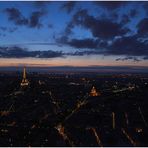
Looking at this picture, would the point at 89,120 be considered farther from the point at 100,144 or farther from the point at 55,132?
the point at 100,144

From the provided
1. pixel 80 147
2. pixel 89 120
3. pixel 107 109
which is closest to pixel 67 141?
pixel 80 147

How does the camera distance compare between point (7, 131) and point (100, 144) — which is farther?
point (7, 131)

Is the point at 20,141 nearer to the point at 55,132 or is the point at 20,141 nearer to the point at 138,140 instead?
the point at 55,132

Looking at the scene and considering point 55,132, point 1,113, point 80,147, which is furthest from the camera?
point 1,113

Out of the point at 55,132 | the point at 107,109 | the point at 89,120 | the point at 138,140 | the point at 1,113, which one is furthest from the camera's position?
the point at 107,109

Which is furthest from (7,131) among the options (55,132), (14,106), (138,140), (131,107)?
(131,107)

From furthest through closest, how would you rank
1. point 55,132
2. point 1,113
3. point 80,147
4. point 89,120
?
point 1,113 → point 89,120 → point 55,132 → point 80,147

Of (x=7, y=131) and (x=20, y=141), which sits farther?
(x=7, y=131)

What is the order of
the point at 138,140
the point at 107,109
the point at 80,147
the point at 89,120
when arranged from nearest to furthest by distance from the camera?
the point at 80,147 → the point at 138,140 → the point at 89,120 → the point at 107,109
